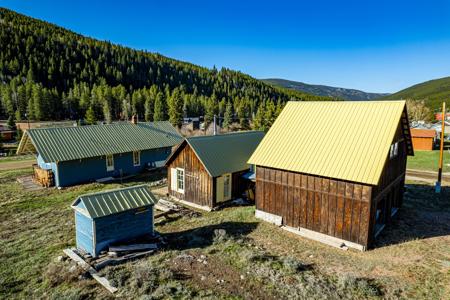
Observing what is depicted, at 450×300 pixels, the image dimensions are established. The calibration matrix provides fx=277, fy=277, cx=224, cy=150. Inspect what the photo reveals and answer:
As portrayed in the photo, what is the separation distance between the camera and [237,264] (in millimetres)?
11844

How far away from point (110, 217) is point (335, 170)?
1088cm

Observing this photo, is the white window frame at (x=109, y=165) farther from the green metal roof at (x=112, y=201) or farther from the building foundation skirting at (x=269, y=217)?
the building foundation skirting at (x=269, y=217)

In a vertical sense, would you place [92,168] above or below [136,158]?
below

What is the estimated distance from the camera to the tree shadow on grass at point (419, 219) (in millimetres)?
14766

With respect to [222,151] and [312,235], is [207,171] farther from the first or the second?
[312,235]

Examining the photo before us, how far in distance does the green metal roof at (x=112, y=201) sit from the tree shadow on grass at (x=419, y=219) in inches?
467

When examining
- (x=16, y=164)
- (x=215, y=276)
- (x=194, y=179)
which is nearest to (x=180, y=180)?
(x=194, y=179)

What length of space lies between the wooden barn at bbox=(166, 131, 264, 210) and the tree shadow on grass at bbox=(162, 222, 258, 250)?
11.0 feet

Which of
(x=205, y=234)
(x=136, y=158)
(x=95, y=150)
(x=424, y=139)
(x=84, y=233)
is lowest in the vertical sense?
(x=205, y=234)

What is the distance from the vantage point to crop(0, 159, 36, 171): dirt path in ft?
109

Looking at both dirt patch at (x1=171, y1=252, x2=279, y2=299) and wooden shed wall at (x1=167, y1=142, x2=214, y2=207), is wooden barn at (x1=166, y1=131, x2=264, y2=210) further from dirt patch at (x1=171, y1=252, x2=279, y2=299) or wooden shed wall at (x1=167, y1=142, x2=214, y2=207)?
dirt patch at (x1=171, y1=252, x2=279, y2=299)

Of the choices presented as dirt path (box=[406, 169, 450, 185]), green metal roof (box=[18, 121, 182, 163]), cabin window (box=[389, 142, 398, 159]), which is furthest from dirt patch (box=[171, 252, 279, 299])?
dirt path (box=[406, 169, 450, 185])

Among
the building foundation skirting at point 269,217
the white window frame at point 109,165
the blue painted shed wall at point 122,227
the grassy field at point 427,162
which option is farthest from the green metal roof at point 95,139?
the grassy field at point 427,162

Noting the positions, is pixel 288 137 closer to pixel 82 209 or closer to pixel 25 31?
pixel 82 209
